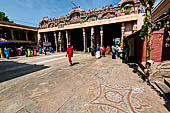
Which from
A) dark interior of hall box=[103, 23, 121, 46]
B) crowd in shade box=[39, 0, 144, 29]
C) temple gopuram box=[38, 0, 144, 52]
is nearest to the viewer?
temple gopuram box=[38, 0, 144, 52]

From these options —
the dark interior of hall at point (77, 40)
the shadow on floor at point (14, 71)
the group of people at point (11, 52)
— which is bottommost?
the shadow on floor at point (14, 71)

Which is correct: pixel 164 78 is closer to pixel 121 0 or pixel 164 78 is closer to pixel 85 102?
pixel 85 102

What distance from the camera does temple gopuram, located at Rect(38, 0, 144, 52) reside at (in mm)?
13977

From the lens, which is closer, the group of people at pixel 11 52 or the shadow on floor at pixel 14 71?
the shadow on floor at pixel 14 71

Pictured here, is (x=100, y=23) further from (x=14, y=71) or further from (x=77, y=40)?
(x=14, y=71)

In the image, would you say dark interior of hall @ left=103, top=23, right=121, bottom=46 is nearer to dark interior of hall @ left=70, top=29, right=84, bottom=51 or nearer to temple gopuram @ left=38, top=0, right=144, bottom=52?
temple gopuram @ left=38, top=0, right=144, bottom=52

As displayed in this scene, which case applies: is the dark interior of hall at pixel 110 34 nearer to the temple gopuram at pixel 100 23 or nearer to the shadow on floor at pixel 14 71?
the temple gopuram at pixel 100 23

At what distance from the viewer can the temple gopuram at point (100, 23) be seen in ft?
45.9

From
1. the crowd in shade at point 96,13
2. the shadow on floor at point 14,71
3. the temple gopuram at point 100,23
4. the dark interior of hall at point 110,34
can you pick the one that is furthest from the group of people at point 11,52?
the dark interior of hall at point 110,34

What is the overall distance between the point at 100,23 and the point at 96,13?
3.29 m

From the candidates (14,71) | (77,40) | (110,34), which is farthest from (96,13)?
(14,71)

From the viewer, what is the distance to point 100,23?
15.6m

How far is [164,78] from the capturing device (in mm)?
3490

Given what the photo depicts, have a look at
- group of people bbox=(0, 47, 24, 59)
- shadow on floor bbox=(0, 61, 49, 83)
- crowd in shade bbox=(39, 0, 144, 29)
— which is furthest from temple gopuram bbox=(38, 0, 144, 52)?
shadow on floor bbox=(0, 61, 49, 83)
